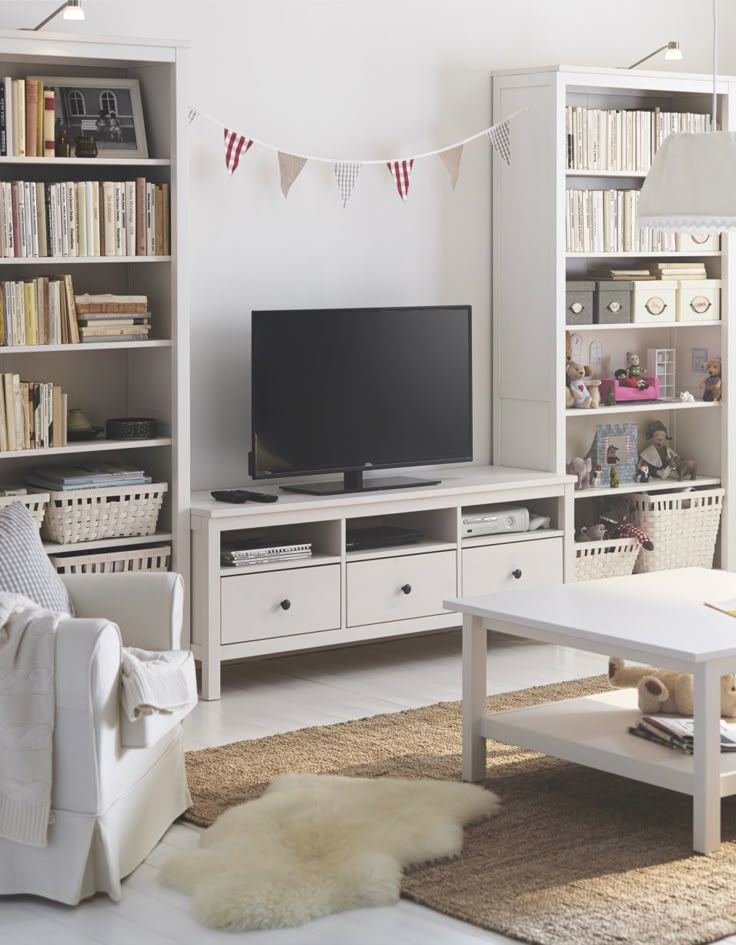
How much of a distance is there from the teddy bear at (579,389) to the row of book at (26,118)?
2.22 meters

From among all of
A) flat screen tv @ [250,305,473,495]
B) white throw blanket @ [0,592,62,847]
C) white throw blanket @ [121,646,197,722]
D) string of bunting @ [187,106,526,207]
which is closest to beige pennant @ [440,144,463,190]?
string of bunting @ [187,106,526,207]

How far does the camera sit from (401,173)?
17.9 ft

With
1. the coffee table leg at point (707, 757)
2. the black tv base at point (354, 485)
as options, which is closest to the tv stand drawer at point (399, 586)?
the black tv base at point (354, 485)

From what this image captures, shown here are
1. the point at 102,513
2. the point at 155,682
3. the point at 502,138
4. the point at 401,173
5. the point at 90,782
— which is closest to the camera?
Result: the point at 90,782

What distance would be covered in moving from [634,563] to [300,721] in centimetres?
192

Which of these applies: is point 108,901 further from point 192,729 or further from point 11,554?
point 192,729

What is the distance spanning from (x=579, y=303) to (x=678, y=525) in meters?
0.99

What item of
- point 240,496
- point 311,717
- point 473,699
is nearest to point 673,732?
point 473,699

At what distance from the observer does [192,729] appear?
4.37 metres

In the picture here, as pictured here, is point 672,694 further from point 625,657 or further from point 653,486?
point 653,486

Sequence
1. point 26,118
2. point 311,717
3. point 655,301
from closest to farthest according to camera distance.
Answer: point 26,118 < point 311,717 < point 655,301

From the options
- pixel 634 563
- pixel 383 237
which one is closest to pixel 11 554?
pixel 383 237

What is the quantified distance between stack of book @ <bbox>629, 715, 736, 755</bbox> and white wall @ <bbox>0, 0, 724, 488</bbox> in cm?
208

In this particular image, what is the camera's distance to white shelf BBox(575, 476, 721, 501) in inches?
226
